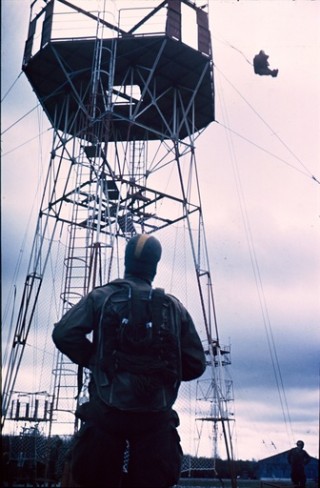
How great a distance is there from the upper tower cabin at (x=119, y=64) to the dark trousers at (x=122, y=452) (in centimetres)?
956

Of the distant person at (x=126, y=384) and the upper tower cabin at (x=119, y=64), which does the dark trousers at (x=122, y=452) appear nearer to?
the distant person at (x=126, y=384)

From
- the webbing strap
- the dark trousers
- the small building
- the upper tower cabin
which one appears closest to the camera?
the dark trousers

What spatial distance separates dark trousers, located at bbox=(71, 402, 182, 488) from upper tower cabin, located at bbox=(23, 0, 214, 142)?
31.4ft

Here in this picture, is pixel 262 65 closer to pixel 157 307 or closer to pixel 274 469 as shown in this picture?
pixel 157 307

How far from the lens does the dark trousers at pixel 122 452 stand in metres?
3.35

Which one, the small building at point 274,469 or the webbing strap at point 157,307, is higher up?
the small building at point 274,469

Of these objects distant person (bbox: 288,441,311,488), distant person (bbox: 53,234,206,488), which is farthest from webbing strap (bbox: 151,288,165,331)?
distant person (bbox: 288,441,311,488)

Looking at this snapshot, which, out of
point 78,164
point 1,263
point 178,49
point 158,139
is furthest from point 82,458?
point 158,139

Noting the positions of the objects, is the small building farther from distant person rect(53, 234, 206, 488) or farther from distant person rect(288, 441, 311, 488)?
distant person rect(53, 234, 206, 488)

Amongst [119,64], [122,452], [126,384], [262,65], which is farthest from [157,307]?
[119,64]

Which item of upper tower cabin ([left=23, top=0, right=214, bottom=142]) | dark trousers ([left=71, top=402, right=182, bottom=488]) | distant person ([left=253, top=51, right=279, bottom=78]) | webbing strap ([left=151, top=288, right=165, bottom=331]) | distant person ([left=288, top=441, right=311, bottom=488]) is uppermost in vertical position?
upper tower cabin ([left=23, top=0, right=214, bottom=142])

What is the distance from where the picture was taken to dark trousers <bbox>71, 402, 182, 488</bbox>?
3352mm

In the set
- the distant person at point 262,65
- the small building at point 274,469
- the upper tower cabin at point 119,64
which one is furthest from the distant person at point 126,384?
the small building at point 274,469

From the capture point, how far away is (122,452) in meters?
3.41
